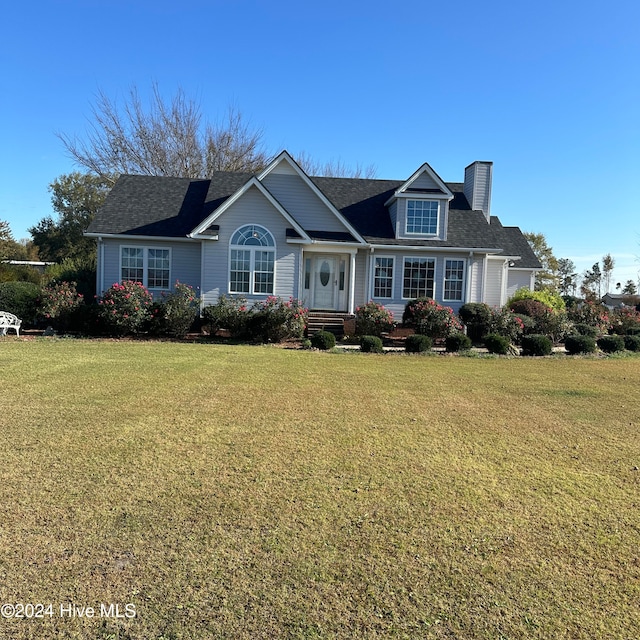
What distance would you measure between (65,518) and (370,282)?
17.0 metres

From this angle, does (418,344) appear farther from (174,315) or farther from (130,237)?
(130,237)

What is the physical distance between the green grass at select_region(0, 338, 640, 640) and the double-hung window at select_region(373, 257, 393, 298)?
39.6 feet

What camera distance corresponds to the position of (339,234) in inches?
755

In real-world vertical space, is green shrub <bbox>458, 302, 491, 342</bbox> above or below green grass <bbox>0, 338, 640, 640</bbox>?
above

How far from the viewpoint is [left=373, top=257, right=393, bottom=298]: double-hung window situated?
20.1 meters

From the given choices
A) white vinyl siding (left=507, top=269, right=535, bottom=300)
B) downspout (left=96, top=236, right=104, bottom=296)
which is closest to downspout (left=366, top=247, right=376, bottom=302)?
downspout (left=96, top=236, right=104, bottom=296)

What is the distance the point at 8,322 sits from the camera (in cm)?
1591

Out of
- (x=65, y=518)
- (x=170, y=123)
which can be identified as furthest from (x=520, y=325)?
(x=170, y=123)

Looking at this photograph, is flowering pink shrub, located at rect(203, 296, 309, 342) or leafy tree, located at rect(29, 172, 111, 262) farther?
leafy tree, located at rect(29, 172, 111, 262)

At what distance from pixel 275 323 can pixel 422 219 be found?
813 centimetres

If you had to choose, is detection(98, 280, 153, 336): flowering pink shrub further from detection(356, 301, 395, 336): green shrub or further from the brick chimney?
the brick chimney

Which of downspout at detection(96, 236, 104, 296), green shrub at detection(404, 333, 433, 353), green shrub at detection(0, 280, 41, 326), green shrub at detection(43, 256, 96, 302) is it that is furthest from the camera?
green shrub at detection(43, 256, 96, 302)

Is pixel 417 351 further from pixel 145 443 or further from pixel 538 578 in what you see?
pixel 538 578

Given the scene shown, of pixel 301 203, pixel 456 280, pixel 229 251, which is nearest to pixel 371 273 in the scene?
pixel 456 280
